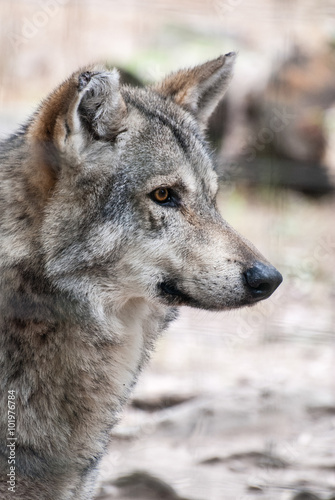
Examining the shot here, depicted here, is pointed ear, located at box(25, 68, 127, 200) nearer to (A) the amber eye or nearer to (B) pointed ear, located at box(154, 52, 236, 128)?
(A) the amber eye

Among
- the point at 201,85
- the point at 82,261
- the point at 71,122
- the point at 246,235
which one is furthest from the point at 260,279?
the point at 246,235

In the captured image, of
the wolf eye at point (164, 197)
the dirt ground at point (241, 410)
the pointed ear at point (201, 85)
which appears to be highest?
the pointed ear at point (201, 85)

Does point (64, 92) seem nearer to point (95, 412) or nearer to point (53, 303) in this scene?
point (53, 303)

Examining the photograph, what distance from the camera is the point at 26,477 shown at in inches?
122

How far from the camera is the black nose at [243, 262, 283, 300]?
3068mm

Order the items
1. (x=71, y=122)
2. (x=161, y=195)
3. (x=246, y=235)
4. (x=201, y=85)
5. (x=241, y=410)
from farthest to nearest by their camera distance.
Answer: (x=246, y=235)
(x=241, y=410)
(x=201, y=85)
(x=161, y=195)
(x=71, y=122)

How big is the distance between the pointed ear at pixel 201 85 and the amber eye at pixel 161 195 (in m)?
0.78

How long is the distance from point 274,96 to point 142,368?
6.85 meters

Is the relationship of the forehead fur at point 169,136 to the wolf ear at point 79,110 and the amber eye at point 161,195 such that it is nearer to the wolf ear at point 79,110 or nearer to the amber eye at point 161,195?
the amber eye at point 161,195

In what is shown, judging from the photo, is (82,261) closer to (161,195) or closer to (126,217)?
(126,217)

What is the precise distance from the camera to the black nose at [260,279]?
3068 mm

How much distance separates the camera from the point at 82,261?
122 inches

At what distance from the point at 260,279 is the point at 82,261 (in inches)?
31.0

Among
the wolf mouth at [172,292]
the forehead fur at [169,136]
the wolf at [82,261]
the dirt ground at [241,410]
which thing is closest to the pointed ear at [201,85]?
the forehead fur at [169,136]
